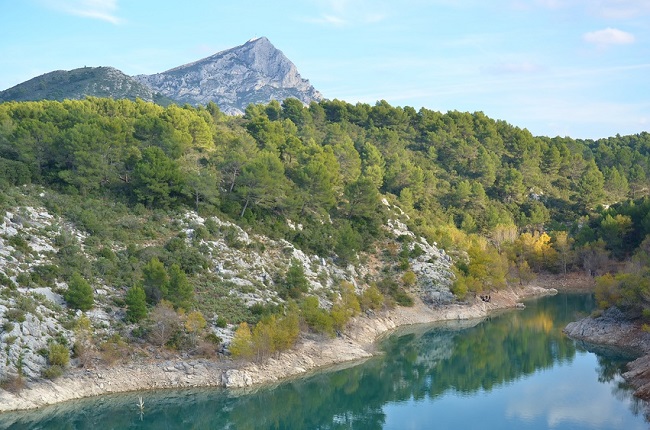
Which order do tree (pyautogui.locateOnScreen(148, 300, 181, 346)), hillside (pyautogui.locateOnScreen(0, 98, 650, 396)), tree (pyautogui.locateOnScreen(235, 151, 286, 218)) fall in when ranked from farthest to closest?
tree (pyautogui.locateOnScreen(235, 151, 286, 218))
hillside (pyautogui.locateOnScreen(0, 98, 650, 396))
tree (pyautogui.locateOnScreen(148, 300, 181, 346))

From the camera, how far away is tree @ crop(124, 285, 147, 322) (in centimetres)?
5653

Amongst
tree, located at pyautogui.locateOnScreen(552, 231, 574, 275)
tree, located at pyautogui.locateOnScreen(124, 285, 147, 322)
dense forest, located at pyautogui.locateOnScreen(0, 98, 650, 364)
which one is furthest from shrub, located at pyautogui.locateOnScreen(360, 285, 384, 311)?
tree, located at pyautogui.locateOnScreen(552, 231, 574, 275)

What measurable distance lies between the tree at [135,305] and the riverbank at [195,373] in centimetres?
464

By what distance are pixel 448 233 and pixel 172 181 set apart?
46767mm

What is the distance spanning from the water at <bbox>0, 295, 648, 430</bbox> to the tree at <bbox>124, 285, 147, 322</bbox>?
24.8 ft

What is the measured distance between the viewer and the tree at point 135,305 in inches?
2226

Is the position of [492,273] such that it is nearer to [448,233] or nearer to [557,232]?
[448,233]

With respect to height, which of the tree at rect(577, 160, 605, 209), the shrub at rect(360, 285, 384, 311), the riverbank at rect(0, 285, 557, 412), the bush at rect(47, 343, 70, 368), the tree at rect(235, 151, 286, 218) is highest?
the tree at rect(235, 151, 286, 218)

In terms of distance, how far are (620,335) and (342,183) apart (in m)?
47.4

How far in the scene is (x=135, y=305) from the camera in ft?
185

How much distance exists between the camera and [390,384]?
6134cm

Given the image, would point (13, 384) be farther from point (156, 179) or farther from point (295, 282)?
point (295, 282)

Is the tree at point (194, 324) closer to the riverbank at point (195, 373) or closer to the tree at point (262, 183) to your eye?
the riverbank at point (195, 373)

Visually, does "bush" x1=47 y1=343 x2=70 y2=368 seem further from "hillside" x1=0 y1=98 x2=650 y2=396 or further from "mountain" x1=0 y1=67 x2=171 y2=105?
"mountain" x1=0 y1=67 x2=171 y2=105
